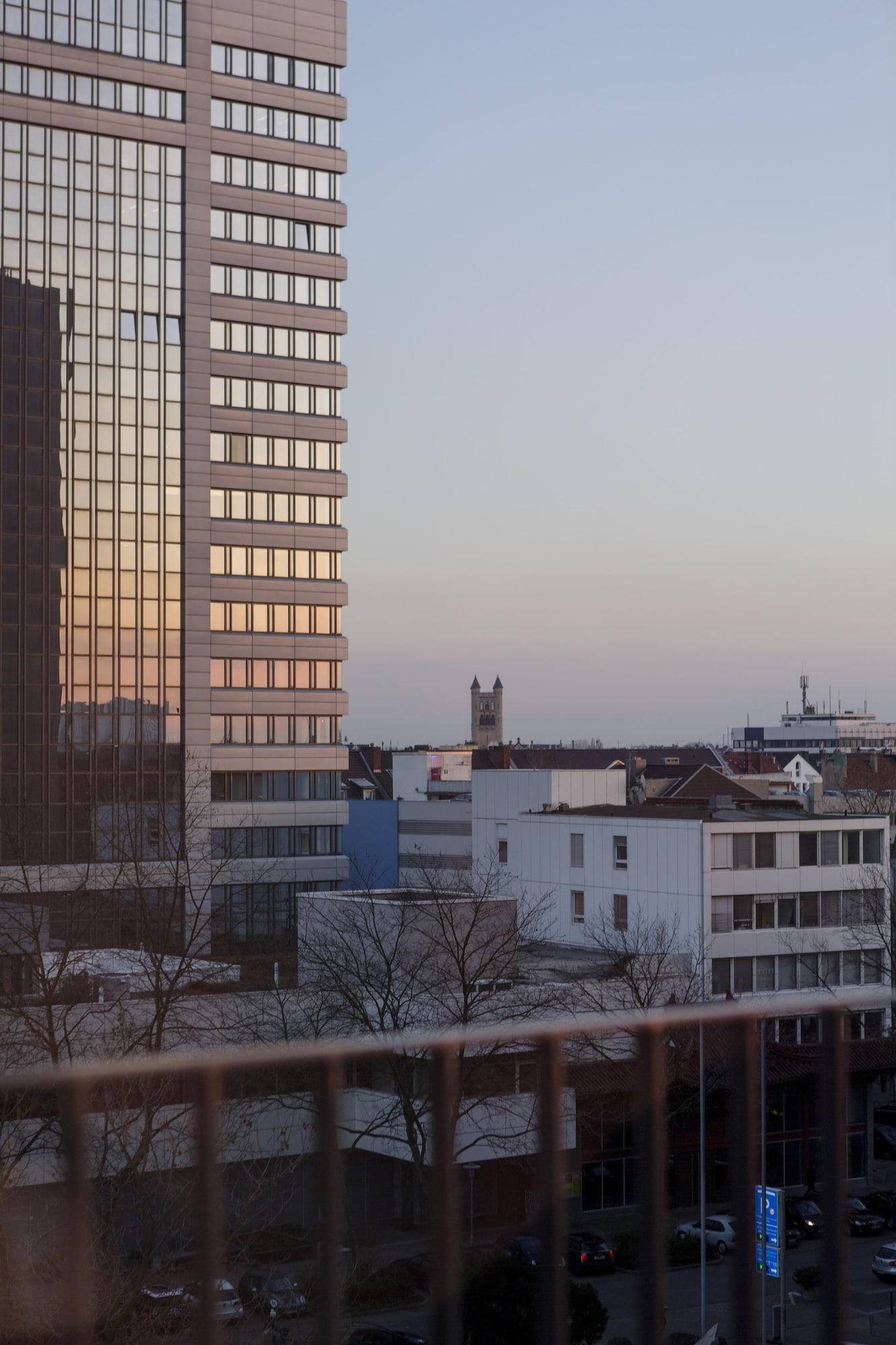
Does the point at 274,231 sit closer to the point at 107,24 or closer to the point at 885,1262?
the point at 107,24

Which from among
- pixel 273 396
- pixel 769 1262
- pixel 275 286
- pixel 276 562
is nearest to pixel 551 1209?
pixel 769 1262

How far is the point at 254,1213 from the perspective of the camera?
2707 millimetres

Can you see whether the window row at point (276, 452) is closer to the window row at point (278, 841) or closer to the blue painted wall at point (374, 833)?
the window row at point (278, 841)

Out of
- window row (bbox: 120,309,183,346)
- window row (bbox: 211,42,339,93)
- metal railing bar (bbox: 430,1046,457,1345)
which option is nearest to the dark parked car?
metal railing bar (bbox: 430,1046,457,1345)

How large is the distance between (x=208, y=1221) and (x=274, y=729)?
4275 centimetres

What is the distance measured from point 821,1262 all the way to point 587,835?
1275 inches

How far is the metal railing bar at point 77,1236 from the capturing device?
2.30 meters

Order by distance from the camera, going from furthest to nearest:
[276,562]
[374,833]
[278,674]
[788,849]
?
[374,833]
[278,674]
[276,562]
[788,849]

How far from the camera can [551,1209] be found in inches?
100

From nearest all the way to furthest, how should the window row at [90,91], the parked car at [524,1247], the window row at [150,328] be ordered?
the parked car at [524,1247] → the window row at [90,91] → the window row at [150,328]

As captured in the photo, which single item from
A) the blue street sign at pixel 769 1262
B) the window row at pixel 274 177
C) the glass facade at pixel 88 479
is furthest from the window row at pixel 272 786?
the blue street sign at pixel 769 1262

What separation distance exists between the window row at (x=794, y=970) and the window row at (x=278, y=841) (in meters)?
17.3

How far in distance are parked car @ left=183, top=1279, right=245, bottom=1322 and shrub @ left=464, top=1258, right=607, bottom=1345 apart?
0.43 meters

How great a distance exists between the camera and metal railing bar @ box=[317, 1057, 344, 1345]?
2436mm
